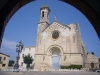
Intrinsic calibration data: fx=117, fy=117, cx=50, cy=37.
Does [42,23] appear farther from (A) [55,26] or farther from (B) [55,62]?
(B) [55,62]

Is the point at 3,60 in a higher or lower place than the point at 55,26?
lower

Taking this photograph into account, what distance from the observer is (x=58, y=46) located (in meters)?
29.7

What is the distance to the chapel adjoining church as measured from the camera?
28.0 metres

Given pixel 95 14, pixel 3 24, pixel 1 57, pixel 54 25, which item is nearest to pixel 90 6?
pixel 95 14

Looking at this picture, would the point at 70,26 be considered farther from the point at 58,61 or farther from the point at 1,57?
the point at 1,57

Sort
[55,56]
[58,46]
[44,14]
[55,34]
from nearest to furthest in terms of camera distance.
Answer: [58,46] < [55,56] < [55,34] < [44,14]

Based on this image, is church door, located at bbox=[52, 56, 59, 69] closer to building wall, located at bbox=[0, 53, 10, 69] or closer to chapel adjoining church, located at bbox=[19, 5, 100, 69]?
chapel adjoining church, located at bbox=[19, 5, 100, 69]

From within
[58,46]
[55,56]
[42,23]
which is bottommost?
[55,56]

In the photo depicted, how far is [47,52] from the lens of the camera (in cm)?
3038

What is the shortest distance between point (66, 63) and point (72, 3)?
2677 cm

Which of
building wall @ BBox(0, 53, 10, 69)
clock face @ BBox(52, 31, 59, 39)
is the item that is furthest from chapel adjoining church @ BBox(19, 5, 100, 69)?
building wall @ BBox(0, 53, 10, 69)

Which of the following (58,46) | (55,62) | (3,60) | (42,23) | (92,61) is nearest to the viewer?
(58,46)

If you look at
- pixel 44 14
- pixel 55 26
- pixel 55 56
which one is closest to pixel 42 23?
pixel 44 14

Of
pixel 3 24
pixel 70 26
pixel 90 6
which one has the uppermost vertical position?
pixel 70 26
